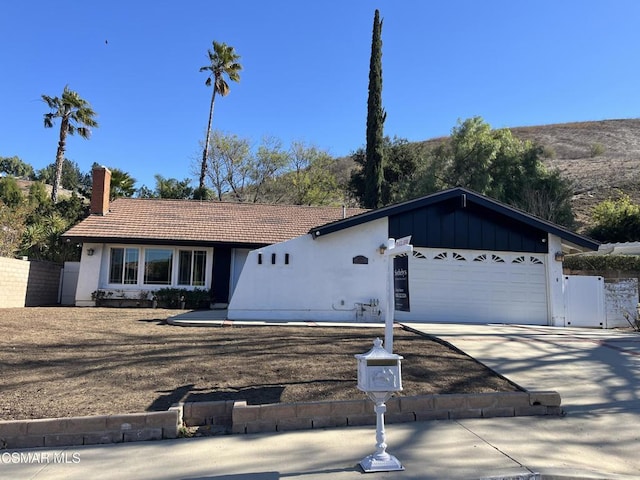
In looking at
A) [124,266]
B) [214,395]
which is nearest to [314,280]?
[214,395]

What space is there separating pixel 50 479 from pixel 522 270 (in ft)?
46.7

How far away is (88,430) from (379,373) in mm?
3486

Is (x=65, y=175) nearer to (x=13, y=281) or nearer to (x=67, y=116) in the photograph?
(x=67, y=116)

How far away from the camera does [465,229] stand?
49.4 ft

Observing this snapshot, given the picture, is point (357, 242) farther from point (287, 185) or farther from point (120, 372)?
point (287, 185)

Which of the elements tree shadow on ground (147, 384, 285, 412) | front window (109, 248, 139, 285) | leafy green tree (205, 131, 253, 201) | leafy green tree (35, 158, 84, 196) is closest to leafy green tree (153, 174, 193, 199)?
leafy green tree (205, 131, 253, 201)

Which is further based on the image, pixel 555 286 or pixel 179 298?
pixel 179 298

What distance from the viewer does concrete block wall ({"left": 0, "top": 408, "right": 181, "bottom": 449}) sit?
17.4ft

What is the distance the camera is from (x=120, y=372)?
7.53m

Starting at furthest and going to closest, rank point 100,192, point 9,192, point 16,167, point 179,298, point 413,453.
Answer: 1. point 16,167
2. point 9,192
3. point 100,192
4. point 179,298
5. point 413,453

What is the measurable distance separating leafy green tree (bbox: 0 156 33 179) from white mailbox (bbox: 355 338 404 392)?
380 ft

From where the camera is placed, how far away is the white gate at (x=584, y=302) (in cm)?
1480

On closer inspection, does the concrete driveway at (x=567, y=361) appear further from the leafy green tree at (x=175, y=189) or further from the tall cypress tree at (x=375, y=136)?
the leafy green tree at (x=175, y=189)

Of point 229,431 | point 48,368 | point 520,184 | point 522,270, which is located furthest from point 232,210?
point 520,184
